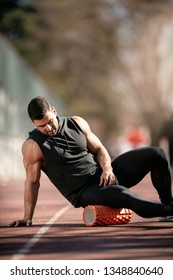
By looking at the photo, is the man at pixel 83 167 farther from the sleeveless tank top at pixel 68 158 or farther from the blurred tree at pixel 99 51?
the blurred tree at pixel 99 51

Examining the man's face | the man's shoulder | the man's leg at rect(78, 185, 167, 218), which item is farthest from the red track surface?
the man's face

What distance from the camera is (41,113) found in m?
10.5

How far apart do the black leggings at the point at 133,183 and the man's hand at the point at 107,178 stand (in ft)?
0.18

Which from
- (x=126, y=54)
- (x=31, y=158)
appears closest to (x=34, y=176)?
(x=31, y=158)

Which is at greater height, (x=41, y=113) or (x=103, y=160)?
(x=41, y=113)

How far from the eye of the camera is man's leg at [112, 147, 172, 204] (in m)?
11.2

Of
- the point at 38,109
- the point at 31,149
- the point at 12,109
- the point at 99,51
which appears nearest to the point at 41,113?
the point at 38,109

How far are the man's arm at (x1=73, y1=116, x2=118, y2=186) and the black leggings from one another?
0.08 m

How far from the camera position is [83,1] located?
5025cm

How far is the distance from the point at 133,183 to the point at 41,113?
152 centimetres

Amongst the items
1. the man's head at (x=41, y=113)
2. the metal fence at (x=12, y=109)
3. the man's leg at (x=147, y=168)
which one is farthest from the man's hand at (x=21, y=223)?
the metal fence at (x=12, y=109)

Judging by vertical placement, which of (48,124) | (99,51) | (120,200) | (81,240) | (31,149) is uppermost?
(99,51)

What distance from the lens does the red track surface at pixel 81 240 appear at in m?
9.32

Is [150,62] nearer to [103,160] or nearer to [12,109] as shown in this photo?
[12,109]
